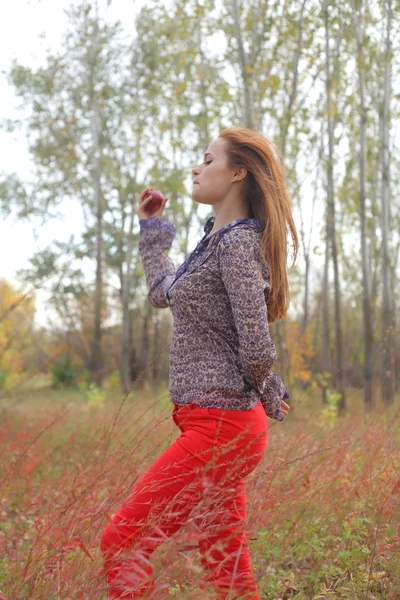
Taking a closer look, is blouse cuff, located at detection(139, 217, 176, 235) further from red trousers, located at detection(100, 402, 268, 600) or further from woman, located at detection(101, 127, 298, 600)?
red trousers, located at detection(100, 402, 268, 600)

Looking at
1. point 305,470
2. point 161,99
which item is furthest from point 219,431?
point 161,99

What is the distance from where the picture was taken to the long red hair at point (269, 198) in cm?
222

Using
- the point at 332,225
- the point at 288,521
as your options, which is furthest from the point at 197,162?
the point at 288,521

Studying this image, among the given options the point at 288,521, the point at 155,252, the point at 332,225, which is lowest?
the point at 288,521

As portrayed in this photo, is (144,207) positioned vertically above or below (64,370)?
above

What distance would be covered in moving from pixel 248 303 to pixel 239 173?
56cm

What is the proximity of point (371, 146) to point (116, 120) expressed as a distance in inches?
279

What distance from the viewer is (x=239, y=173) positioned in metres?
2.30

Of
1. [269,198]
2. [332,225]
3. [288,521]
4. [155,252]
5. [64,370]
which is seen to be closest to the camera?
[269,198]

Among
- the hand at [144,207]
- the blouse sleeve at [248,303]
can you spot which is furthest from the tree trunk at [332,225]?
the blouse sleeve at [248,303]

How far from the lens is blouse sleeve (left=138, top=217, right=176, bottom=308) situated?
2.57 m

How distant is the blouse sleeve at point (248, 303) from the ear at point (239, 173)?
31cm

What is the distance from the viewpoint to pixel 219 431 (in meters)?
1.99

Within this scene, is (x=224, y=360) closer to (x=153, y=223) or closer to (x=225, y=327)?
(x=225, y=327)
